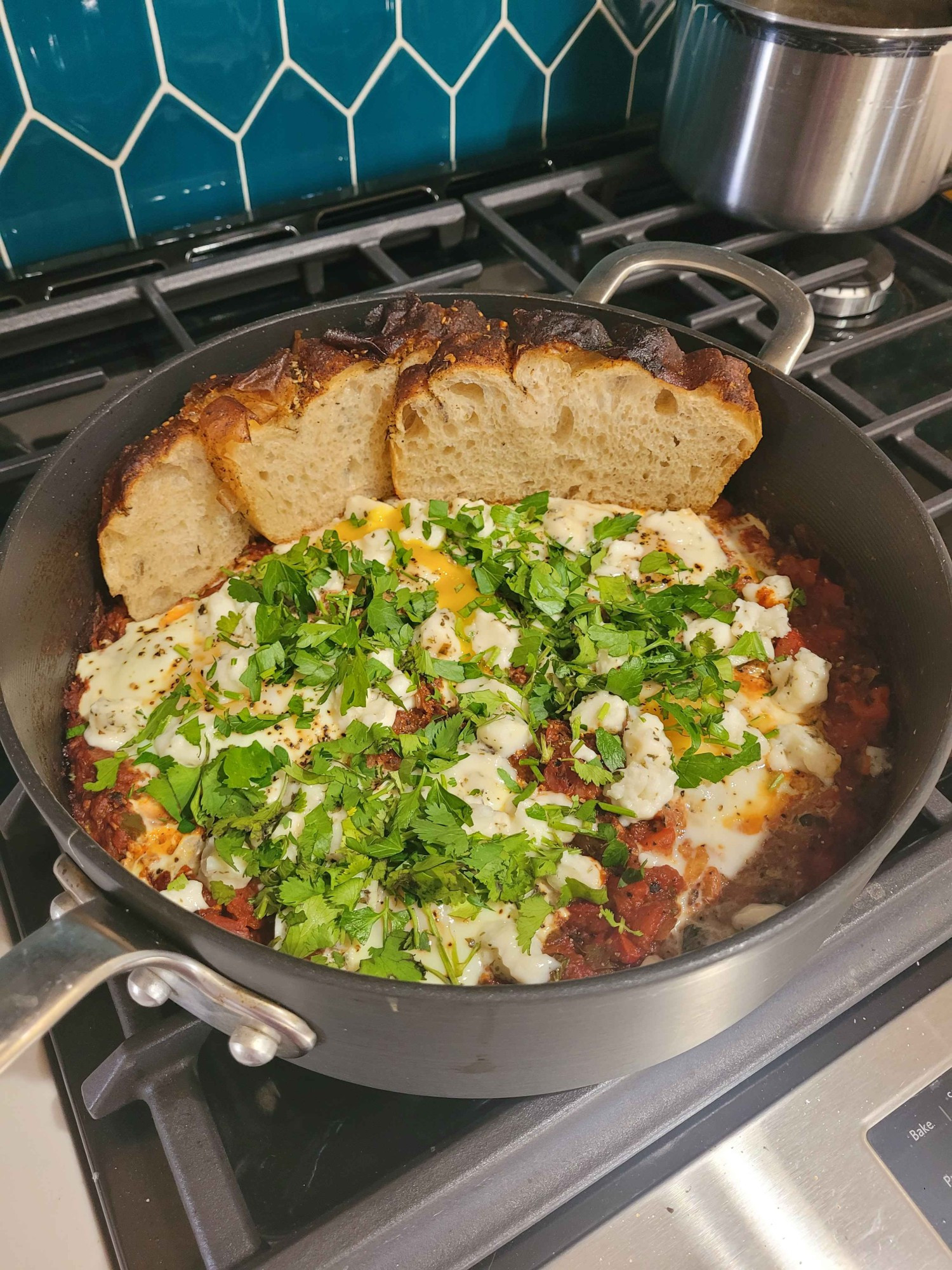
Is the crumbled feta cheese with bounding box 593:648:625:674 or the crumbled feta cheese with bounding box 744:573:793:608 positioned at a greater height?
the crumbled feta cheese with bounding box 744:573:793:608

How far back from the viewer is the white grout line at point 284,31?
1861 mm

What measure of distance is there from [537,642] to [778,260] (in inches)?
46.1

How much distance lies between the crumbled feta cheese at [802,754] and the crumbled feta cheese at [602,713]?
0.76 feet

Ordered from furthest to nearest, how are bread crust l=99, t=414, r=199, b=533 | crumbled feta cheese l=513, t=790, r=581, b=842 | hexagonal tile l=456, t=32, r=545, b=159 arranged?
hexagonal tile l=456, t=32, r=545, b=159, bread crust l=99, t=414, r=199, b=533, crumbled feta cheese l=513, t=790, r=581, b=842

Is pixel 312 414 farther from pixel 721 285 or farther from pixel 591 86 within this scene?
pixel 591 86

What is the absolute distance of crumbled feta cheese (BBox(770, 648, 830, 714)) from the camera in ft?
4.96

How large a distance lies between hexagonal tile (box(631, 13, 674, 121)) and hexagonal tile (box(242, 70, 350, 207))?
769 mm

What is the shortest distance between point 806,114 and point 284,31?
998 millimetres

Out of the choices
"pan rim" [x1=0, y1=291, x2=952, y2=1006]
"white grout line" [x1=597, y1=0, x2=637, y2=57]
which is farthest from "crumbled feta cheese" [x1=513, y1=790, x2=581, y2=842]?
"white grout line" [x1=597, y1=0, x2=637, y2=57]

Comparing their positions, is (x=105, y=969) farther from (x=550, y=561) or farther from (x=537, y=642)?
(x=550, y=561)

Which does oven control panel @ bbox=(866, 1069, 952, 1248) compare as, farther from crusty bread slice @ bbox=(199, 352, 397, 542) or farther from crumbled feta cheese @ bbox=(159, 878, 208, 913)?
crusty bread slice @ bbox=(199, 352, 397, 542)

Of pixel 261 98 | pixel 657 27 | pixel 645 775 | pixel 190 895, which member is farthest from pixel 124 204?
pixel 645 775

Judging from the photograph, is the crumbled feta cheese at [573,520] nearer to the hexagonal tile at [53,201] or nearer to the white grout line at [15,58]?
the hexagonal tile at [53,201]

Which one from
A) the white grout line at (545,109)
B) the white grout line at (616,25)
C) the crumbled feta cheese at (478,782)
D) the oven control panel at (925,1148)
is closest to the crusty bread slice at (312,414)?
the crumbled feta cheese at (478,782)
